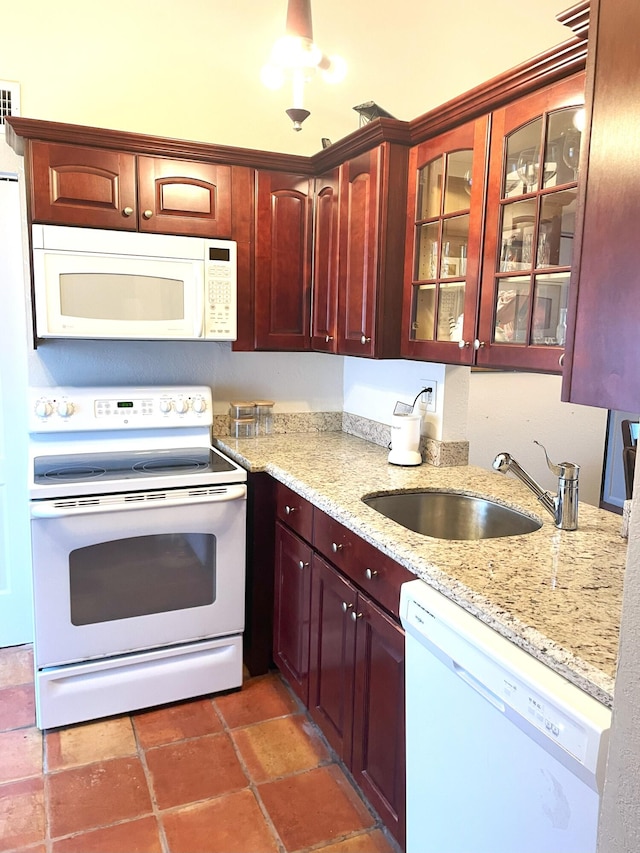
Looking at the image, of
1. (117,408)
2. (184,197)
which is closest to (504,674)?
(117,408)

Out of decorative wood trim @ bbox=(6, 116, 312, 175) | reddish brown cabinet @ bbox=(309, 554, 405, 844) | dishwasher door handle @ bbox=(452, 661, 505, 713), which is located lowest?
reddish brown cabinet @ bbox=(309, 554, 405, 844)

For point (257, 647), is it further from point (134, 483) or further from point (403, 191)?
point (403, 191)

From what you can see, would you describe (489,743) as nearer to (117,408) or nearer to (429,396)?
(429,396)

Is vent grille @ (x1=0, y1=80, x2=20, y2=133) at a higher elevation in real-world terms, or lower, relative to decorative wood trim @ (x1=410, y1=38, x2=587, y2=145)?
higher

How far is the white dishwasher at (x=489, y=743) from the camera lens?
99 centimetres

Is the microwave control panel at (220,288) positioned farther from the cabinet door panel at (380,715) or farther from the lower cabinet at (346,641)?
the cabinet door panel at (380,715)

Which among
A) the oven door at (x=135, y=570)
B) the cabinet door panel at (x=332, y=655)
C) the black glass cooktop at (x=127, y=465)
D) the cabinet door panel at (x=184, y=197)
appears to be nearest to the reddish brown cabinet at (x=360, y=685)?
the cabinet door panel at (x=332, y=655)

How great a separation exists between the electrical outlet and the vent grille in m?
1.96

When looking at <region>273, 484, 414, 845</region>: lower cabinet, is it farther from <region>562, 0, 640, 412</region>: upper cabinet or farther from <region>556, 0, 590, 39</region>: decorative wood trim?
<region>556, 0, 590, 39</region>: decorative wood trim

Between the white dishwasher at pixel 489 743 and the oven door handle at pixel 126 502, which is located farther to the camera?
the oven door handle at pixel 126 502

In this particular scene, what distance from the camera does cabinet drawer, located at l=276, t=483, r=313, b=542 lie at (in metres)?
2.16

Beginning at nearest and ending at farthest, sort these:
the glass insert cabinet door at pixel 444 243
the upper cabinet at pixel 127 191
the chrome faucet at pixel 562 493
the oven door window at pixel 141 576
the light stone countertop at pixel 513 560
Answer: the light stone countertop at pixel 513 560 → the chrome faucet at pixel 562 493 → the glass insert cabinet door at pixel 444 243 → the oven door window at pixel 141 576 → the upper cabinet at pixel 127 191

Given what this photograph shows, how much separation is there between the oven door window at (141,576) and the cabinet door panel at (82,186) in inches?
48.1

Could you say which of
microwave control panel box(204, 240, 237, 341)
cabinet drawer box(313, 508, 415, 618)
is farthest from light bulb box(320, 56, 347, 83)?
cabinet drawer box(313, 508, 415, 618)
